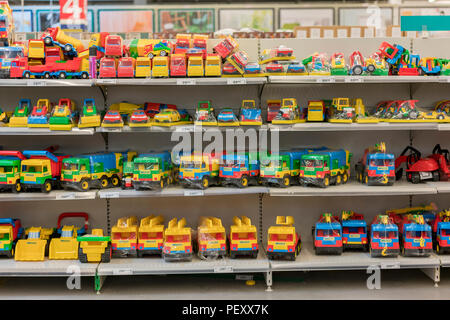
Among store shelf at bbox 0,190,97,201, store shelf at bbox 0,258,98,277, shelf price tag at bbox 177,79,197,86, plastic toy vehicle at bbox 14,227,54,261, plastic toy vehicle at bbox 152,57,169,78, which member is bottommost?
store shelf at bbox 0,258,98,277

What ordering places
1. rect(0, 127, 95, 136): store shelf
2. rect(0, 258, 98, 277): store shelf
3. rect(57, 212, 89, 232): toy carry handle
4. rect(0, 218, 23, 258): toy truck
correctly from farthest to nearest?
rect(57, 212, 89, 232): toy carry handle
rect(0, 218, 23, 258): toy truck
rect(0, 127, 95, 136): store shelf
rect(0, 258, 98, 277): store shelf

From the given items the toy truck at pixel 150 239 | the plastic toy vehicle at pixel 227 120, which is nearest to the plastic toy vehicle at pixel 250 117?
the plastic toy vehicle at pixel 227 120

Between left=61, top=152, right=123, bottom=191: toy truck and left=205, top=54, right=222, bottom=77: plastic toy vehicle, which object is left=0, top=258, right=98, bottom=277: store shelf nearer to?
left=61, top=152, right=123, bottom=191: toy truck

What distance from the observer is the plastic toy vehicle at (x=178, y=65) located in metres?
3.84

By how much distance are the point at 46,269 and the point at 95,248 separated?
0.39 m

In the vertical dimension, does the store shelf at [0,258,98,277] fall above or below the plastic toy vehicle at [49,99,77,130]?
below

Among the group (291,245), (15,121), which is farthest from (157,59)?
(291,245)

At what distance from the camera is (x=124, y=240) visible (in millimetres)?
3896

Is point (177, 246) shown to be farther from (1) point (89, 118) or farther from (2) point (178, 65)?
(2) point (178, 65)

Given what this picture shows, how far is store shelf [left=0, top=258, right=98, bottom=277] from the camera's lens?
12.1 ft

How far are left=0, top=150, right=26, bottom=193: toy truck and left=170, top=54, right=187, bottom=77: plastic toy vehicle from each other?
1.40 m

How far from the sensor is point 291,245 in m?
3.76

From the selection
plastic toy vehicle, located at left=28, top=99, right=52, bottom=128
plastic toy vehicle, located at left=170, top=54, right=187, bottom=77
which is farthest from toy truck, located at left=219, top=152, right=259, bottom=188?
plastic toy vehicle, located at left=28, top=99, right=52, bottom=128

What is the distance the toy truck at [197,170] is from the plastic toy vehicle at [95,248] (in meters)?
0.76
